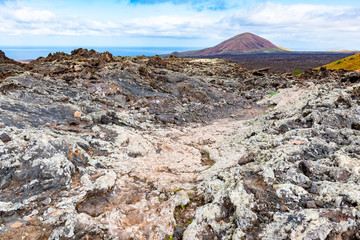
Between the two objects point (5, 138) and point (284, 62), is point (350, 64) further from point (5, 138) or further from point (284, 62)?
point (5, 138)

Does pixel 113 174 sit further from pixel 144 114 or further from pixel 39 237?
pixel 144 114

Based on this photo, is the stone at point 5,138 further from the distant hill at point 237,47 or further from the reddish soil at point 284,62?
the distant hill at point 237,47

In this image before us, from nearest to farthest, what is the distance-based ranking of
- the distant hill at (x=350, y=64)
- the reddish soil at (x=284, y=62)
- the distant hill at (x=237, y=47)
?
the distant hill at (x=350, y=64) < the reddish soil at (x=284, y=62) < the distant hill at (x=237, y=47)

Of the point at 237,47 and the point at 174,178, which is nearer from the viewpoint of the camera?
the point at 174,178

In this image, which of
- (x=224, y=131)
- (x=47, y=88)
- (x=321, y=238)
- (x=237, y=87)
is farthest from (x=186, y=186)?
Result: (x=237, y=87)

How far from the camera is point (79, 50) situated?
33.4m

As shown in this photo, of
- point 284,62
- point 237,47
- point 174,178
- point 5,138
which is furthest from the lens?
point 237,47

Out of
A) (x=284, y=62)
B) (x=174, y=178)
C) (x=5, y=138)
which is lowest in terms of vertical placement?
(x=174, y=178)

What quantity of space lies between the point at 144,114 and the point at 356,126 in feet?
41.4

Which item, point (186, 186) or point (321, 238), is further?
point (186, 186)

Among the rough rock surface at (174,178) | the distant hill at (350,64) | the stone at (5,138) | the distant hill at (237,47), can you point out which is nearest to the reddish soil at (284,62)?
the distant hill at (350,64)

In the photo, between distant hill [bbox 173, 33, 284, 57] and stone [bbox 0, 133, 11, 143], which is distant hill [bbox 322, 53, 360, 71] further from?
distant hill [bbox 173, 33, 284, 57]

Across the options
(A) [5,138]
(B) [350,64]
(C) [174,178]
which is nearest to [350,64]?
(B) [350,64]

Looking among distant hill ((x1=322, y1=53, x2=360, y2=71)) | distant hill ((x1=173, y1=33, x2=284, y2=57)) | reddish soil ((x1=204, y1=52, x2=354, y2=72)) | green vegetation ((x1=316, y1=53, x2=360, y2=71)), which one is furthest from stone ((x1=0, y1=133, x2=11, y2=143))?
distant hill ((x1=173, y1=33, x2=284, y2=57))
